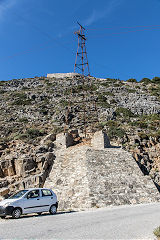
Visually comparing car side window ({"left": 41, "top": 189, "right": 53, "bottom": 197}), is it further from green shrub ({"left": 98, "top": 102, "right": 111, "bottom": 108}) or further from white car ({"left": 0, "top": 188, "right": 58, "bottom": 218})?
green shrub ({"left": 98, "top": 102, "right": 111, "bottom": 108})

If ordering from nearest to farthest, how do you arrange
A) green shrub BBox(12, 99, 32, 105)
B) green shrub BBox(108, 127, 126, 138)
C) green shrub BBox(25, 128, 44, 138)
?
green shrub BBox(25, 128, 44, 138)
green shrub BBox(108, 127, 126, 138)
green shrub BBox(12, 99, 32, 105)

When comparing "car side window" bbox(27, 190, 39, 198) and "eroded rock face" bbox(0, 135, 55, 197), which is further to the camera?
"eroded rock face" bbox(0, 135, 55, 197)

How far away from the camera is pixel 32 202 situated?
11.8 metres

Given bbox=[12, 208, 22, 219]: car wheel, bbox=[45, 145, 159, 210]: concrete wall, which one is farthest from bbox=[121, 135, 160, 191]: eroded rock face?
bbox=[12, 208, 22, 219]: car wheel

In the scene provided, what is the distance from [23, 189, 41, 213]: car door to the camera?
37.6 feet

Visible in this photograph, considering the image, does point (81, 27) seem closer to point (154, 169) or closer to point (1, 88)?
point (154, 169)

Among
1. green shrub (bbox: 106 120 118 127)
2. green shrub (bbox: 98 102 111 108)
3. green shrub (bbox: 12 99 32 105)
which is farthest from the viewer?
green shrub (bbox: 12 99 32 105)

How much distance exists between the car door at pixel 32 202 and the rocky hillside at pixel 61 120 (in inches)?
248

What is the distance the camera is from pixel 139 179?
62.5 ft

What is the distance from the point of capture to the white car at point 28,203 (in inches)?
426

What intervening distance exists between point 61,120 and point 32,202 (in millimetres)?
27975

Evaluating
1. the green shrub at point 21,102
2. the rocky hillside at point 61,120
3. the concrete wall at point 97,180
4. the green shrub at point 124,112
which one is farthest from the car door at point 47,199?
the green shrub at point 21,102

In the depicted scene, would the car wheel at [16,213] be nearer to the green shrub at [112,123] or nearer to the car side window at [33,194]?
the car side window at [33,194]

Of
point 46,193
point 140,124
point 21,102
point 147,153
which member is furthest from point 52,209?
point 21,102
